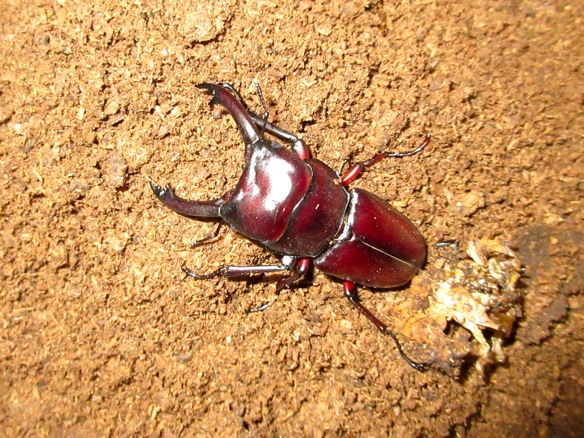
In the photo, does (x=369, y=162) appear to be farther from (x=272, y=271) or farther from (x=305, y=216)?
(x=272, y=271)

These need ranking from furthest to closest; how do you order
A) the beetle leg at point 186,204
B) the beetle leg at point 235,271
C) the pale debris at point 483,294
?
the pale debris at point 483,294, the beetle leg at point 235,271, the beetle leg at point 186,204

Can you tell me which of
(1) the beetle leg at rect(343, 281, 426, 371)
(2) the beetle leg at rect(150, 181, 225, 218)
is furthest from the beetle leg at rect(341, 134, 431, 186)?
(2) the beetle leg at rect(150, 181, 225, 218)

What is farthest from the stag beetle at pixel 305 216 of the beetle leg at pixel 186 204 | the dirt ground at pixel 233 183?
the dirt ground at pixel 233 183

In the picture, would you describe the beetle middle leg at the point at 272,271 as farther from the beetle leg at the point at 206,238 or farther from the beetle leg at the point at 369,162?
the beetle leg at the point at 369,162

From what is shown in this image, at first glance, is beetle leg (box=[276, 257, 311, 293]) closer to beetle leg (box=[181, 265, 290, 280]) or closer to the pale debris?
beetle leg (box=[181, 265, 290, 280])

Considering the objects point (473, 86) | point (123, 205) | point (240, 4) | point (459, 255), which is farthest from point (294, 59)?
point (459, 255)

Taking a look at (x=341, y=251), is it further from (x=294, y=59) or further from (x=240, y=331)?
(x=294, y=59)
